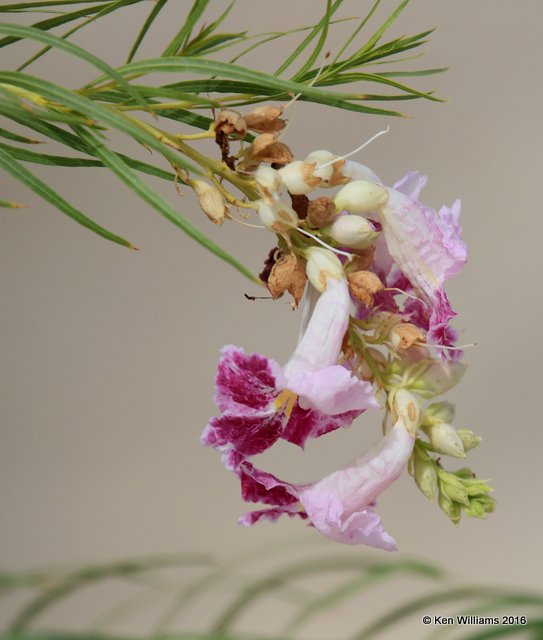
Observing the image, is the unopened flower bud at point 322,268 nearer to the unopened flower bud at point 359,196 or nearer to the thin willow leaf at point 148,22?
the unopened flower bud at point 359,196

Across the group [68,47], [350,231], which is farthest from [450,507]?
[68,47]

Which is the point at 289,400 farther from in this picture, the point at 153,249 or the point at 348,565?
the point at 153,249

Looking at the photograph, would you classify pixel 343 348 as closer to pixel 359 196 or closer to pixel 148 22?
pixel 359 196

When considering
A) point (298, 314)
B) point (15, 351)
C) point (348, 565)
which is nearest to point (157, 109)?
point (348, 565)

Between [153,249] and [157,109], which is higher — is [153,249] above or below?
above

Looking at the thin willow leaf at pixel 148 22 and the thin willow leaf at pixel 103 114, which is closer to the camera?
the thin willow leaf at pixel 103 114

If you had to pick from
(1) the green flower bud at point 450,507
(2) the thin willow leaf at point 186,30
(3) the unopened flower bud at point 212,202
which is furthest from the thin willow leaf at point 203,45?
(1) the green flower bud at point 450,507

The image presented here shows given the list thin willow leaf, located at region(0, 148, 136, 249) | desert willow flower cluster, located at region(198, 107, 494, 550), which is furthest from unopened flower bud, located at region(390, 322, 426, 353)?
thin willow leaf, located at region(0, 148, 136, 249)
